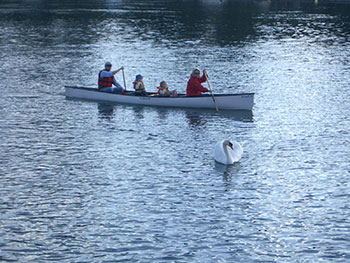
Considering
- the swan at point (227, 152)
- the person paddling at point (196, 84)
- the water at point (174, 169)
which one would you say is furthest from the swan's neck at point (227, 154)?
the person paddling at point (196, 84)

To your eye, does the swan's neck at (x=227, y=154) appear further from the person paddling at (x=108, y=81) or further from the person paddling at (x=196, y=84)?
the person paddling at (x=108, y=81)

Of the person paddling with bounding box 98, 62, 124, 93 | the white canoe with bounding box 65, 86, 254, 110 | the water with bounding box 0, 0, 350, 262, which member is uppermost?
the person paddling with bounding box 98, 62, 124, 93

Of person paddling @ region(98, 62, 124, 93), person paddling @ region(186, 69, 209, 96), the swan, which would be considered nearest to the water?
the swan

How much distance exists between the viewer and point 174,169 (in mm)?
24125

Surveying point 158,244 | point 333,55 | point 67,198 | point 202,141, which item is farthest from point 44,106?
point 333,55

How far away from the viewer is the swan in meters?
24.3

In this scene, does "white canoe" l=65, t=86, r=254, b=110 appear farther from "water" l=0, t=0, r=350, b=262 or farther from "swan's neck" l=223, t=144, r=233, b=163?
"swan's neck" l=223, t=144, r=233, b=163

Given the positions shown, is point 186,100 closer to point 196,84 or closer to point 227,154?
point 196,84

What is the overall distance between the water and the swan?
391mm

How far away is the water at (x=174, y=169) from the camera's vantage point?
17578 mm

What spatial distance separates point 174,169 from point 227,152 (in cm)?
219

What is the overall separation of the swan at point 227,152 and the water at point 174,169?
39 centimetres

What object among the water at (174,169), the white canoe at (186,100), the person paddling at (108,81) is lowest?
the water at (174,169)

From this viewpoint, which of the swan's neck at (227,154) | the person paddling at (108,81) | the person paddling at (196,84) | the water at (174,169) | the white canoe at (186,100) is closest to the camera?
the water at (174,169)
